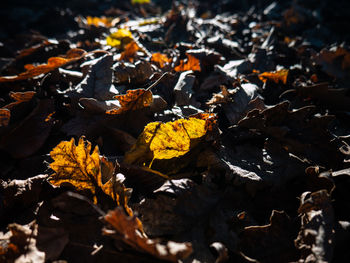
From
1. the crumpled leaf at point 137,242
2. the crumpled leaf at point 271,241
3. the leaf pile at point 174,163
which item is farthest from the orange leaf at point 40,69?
the crumpled leaf at point 271,241

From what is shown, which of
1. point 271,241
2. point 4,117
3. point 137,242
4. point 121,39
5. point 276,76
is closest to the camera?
point 137,242

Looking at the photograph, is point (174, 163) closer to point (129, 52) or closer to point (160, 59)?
point (160, 59)

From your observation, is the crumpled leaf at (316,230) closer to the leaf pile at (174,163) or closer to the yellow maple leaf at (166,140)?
the leaf pile at (174,163)

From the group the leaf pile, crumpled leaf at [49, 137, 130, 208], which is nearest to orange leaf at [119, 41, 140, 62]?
the leaf pile

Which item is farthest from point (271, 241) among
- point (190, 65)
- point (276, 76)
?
point (190, 65)

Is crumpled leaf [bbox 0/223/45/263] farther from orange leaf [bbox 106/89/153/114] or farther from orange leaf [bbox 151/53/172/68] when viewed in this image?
orange leaf [bbox 151/53/172/68]

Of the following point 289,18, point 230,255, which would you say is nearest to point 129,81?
point 230,255
